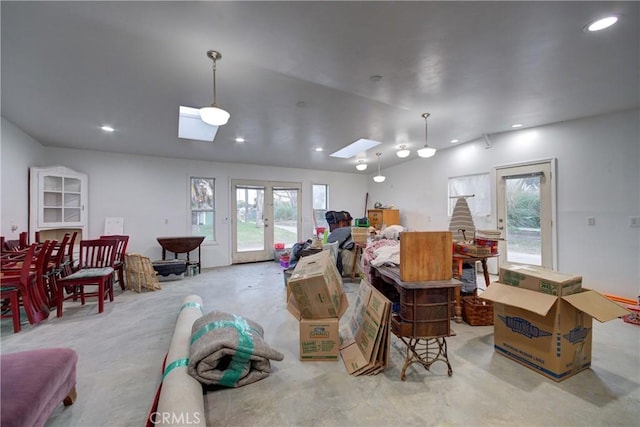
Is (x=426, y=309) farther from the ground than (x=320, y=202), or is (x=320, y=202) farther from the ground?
(x=320, y=202)

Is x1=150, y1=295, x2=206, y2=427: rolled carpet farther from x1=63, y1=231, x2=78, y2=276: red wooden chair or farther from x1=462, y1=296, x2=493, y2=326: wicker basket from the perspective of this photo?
x1=462, y1=296, x2=493, y2=326: wicker basket

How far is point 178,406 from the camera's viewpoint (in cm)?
130

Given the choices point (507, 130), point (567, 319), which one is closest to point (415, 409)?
point (567, 319)

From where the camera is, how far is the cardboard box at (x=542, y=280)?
5.97 ft

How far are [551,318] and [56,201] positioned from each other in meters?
6.56

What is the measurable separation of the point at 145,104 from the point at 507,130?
5346mm

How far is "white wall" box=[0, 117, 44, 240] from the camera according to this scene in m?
3.15

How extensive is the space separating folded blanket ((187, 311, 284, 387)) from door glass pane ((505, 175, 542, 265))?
4357mm

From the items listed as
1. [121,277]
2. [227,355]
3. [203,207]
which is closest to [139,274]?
[121,277]

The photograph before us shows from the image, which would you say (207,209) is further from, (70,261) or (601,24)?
(601,24)

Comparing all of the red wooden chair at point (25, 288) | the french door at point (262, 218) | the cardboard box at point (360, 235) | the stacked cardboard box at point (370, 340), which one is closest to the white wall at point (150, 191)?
the french door at point (262, 218)

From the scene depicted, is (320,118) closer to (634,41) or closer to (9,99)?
(634,41)

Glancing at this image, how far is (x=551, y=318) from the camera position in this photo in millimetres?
1801

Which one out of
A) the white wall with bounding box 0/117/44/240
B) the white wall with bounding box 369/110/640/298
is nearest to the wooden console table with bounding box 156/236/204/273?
the white wall with bounding box 0/117/44/240
